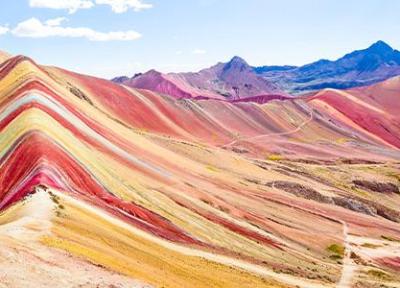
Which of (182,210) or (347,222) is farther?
(347,222)

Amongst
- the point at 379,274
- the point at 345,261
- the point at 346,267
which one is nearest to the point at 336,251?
the point at 345,261

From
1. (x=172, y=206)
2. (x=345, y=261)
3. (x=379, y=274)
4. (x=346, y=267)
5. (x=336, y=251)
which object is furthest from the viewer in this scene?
(x=336, y=251)

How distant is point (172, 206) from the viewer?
228ft

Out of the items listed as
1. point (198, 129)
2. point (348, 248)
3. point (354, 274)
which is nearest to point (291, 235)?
point (348, 248)

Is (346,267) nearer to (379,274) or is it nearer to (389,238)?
(379,274)

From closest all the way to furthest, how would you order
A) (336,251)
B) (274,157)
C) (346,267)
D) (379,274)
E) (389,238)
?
(379,274), (346,267), (336,251), (389,238), (274,157)

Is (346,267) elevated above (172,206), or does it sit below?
below

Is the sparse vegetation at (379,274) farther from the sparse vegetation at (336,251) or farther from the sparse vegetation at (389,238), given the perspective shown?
the sparse vegetation at (389,238)

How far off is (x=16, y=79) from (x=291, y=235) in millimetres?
73156

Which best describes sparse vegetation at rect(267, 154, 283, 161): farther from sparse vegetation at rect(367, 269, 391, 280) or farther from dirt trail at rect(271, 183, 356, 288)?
sparse vegetation at rect(367, 269, 391, 280)

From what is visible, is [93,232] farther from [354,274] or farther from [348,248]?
[348,248]

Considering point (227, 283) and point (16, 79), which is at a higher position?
point (16, 79)

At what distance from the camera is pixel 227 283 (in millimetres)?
42500

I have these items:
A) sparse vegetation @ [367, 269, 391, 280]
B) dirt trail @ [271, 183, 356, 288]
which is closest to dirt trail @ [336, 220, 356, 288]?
dirt trail @ [271, 183, 356, 288]
